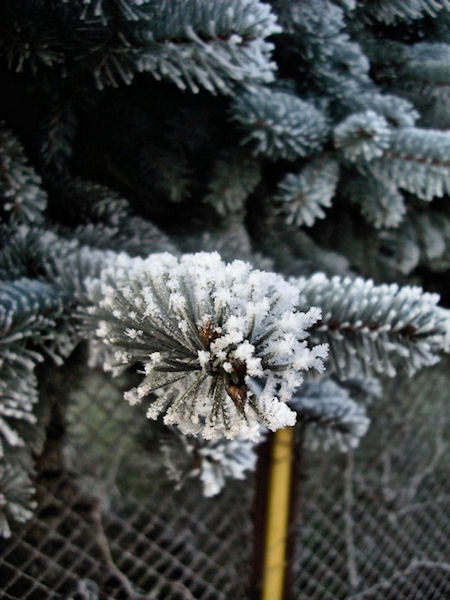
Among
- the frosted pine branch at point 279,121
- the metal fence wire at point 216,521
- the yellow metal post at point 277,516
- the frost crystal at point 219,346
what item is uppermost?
the frosted pine branch at point 279,121

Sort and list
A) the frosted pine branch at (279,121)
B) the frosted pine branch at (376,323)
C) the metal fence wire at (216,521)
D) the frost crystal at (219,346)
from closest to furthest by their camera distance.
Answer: the frost crystal at (219,346) → the frosted pine branch at (376,323) → the frosted pine branch at (279,121) → the metal fence wire at (216,521)

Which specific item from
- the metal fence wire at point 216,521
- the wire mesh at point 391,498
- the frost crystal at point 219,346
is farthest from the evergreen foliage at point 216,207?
the wire mesh at point 391,498

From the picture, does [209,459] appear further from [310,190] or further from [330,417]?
[310,190]

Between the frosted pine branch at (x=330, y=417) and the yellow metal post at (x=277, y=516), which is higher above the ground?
the frosted pine branch at (x=330, y=417)

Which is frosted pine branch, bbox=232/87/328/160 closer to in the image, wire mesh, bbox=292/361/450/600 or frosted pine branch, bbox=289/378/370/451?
frosted pine branch, bbox=289/378/370/451

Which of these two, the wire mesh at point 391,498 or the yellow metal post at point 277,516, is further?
the wire mesh at point 391,498

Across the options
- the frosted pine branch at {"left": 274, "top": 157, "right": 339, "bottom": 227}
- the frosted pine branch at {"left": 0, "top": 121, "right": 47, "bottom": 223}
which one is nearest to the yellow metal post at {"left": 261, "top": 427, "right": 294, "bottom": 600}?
the frosted pine branch at {"left": 274, "top": 157, "right": 339, "bottom": 227}

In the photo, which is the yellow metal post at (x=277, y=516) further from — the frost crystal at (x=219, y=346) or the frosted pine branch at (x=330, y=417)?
the frost crystal at (x=219, y=346)
